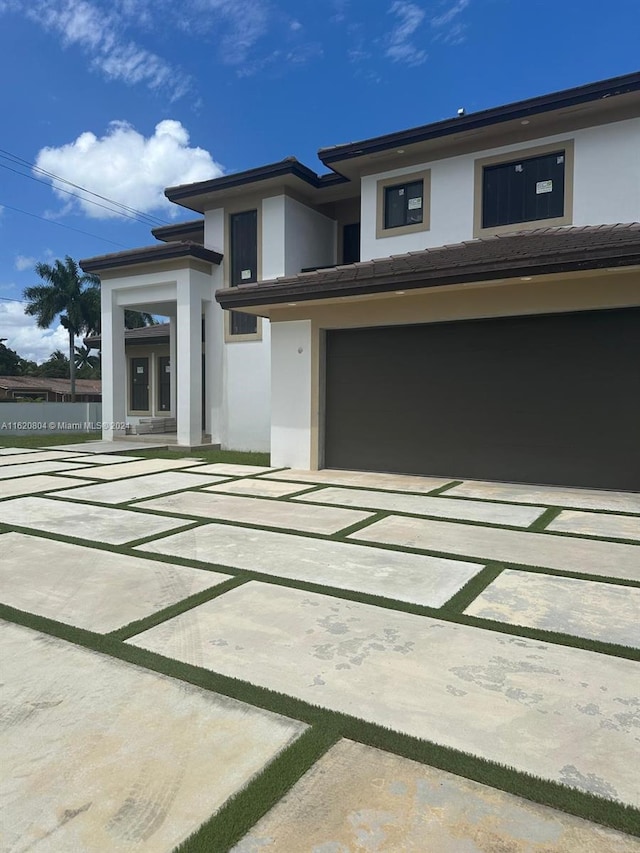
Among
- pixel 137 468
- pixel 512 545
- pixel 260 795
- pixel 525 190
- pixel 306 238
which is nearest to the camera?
pixel 260 795

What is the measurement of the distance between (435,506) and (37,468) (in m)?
8.21

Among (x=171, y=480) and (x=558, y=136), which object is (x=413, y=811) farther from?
(x=558, y=136)

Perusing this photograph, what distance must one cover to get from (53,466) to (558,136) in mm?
12099

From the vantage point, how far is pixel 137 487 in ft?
28.4

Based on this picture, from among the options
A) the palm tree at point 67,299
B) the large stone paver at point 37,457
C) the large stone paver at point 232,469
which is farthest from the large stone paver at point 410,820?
the palm tree at point 67,299

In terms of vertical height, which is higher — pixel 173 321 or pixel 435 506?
pixel 173 321

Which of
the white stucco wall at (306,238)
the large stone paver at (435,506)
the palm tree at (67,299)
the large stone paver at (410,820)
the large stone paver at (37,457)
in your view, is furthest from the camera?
the palm tree at (67,299)

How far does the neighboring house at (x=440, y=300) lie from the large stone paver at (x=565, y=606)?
4.74 meters

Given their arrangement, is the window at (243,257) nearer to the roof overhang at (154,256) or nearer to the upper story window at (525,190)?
the roof overhang at (154,256)

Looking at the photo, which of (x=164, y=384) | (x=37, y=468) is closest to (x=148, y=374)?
(x=164, y=384)

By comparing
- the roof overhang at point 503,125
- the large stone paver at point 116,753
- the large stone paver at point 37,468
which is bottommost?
the large stone paver at point 37,468

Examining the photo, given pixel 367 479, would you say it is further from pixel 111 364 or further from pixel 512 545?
pixel 111 364

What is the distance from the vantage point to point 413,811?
6.16 ft

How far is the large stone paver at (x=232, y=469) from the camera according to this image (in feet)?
33.5
